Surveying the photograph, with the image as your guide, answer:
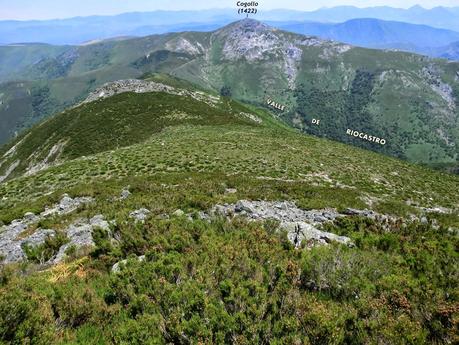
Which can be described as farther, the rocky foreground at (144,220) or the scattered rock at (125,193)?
the scattered rock at (125,193)

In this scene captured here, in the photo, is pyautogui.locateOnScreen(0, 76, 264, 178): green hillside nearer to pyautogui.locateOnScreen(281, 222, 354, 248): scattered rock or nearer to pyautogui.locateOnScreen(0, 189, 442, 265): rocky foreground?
pyautogui.locateOnScreen(0, 189, 442, 265): rocky foreground

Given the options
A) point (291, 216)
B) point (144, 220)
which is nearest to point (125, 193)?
point (144, 220)

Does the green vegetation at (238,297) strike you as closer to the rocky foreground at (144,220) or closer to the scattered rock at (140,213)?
the rocky foreground at (144,220)

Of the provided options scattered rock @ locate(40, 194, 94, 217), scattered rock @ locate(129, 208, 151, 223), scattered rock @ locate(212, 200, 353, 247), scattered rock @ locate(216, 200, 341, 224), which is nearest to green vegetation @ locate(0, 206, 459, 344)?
scattered rock @ locate(212, 200, 353, 247)

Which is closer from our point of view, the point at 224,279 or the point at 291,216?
the point at 224,279

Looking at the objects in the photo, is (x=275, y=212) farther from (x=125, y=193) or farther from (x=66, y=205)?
(x=66, y=205)

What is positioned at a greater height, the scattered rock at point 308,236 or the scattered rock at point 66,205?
the scattered rock at point 308,236

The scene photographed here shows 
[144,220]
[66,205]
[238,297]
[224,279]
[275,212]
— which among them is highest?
[238,297]

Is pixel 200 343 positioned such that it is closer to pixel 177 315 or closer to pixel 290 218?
pixel 177 315

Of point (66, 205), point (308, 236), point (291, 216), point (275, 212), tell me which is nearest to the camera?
point (308, 236)

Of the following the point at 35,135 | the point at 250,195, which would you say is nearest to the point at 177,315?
the point at 250,195

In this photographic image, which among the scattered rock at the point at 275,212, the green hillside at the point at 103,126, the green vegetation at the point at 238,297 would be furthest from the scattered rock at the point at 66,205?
the green hillside at the point at 103,126
